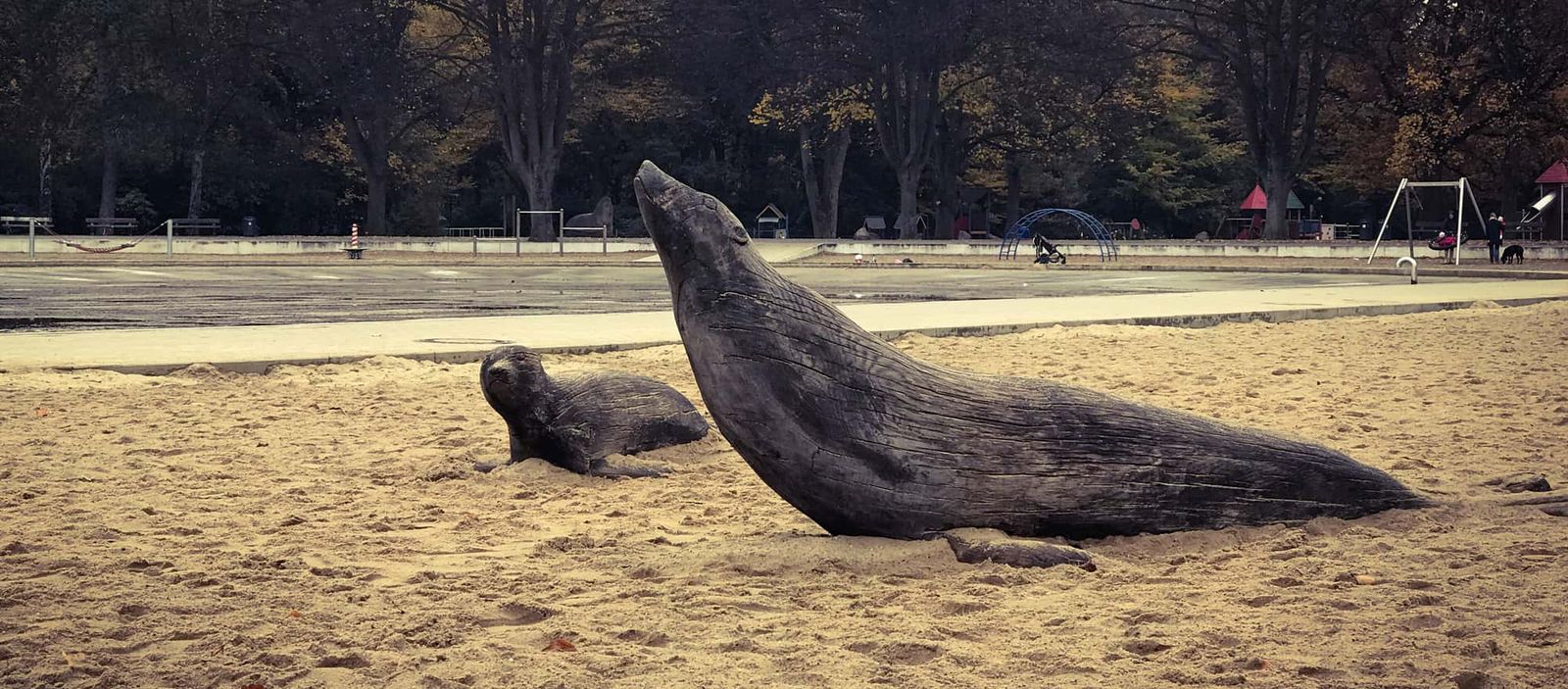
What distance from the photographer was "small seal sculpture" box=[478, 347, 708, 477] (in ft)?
23.1

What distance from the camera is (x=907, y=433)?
4996mm

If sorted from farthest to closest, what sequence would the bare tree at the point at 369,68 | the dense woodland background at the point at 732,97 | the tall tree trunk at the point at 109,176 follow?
1. the tall tree trunk at the point at 109,176
2. the bare tree at the point at 369,68
3. the dense woodland background at the point at 732,97

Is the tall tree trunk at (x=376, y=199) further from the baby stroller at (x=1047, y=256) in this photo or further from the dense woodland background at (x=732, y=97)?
the baby stroller at (x=1047, y=256)

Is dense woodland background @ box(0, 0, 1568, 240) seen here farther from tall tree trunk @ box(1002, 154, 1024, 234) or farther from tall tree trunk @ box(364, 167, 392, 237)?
tall tree trunk @ box(1002, 154, 1024, 234)

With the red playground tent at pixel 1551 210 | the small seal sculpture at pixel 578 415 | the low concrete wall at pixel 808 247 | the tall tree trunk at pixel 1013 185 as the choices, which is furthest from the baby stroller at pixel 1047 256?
the small seal sculpture at pixel 578 415

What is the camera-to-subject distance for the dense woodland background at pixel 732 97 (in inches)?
1644

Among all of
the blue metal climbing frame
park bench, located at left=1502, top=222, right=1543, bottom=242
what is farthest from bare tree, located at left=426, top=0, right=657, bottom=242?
park bench, located at left=1502, top=222, right=1543, bottom=242

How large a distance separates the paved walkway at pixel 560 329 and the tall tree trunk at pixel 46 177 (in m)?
40.6

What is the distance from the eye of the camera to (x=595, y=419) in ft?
24.4

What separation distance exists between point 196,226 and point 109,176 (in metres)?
3.90

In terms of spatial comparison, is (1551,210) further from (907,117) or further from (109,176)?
(109,176)

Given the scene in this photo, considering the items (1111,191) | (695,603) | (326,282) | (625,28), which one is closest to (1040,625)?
(695,603)

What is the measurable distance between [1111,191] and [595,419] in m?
56.0

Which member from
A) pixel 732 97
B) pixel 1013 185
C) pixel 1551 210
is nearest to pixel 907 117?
pixel 732 97
